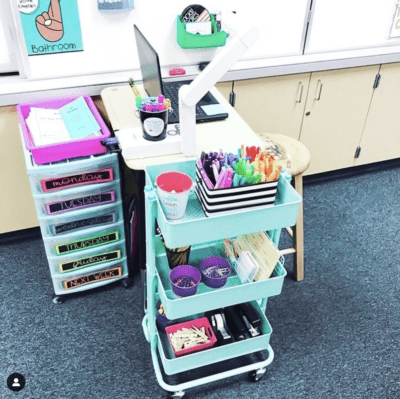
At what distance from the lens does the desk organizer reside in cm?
179

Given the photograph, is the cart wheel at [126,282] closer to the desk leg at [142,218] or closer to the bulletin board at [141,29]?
the desk leg at [142,218]

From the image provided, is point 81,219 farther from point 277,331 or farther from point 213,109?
point 277,331

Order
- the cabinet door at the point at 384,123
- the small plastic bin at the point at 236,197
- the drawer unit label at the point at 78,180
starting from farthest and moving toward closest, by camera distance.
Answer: the cabinet door at the point at 384,123
the drawer unit label at the point at 78,180
the small plastic bin at the point at 236,197

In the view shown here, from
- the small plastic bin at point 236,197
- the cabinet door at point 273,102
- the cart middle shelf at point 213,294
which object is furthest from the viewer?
the cabinet door at point 273,102

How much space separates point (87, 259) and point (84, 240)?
11 centimetres

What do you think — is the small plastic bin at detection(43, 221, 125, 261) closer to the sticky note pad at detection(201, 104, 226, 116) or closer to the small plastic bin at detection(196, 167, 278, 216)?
the sticky note pad at detection(201, 104, 226, 116)

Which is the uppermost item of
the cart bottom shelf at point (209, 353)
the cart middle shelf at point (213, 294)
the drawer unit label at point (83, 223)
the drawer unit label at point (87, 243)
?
the cart middle shelf at point (213, 294)

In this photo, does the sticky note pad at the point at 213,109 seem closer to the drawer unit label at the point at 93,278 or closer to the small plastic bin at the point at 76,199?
the small plastic bin at the point at 76,199

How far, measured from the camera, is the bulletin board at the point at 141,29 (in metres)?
2.04

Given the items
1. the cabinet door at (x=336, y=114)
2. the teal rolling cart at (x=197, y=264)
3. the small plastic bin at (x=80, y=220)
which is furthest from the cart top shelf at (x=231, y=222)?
the cabinet door at (x=336, y=114)

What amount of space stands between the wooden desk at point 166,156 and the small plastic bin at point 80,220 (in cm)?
19

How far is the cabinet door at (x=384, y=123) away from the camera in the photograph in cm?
272

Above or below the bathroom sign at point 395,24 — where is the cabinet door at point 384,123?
below

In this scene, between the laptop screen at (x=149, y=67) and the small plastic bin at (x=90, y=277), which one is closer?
the laptop screen at (x=149, y=67)
